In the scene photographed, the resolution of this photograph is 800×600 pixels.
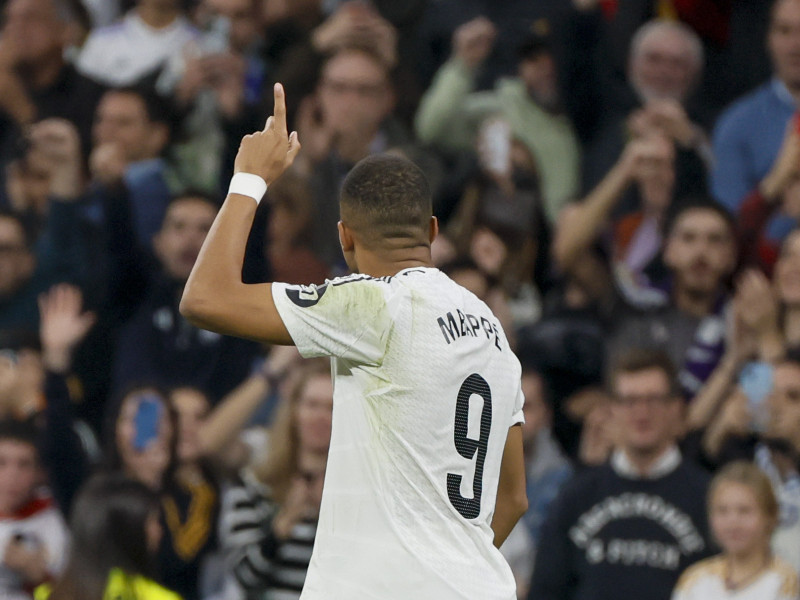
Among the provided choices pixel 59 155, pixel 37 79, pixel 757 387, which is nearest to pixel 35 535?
pixel 59 155

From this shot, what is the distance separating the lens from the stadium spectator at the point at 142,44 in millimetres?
10055

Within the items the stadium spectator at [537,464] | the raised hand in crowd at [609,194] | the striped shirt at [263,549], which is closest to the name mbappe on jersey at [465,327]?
the striped shirt at [263,549]

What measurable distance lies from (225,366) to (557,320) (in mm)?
1892

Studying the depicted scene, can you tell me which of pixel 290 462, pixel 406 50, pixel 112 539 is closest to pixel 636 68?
pixel 406 50

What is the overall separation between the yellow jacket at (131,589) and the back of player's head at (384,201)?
282cm

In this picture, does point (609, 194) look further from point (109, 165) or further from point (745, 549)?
point (109, 165)

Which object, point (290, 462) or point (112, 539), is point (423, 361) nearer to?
point (112, 539)

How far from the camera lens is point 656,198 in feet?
28.8

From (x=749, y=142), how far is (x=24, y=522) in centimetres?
448

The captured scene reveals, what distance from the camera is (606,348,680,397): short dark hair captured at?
24.6 feet

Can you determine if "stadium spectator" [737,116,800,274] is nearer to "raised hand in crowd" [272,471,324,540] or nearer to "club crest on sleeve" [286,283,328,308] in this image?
"raised hand in crowd" [272,471,324,540]

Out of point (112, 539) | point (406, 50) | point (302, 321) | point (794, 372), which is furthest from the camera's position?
point (406, 50)

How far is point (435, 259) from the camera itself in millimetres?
8523

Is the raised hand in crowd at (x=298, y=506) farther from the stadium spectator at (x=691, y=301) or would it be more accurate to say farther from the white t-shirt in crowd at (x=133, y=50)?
the white t-shirt in crowd at (x=133, y=50)
